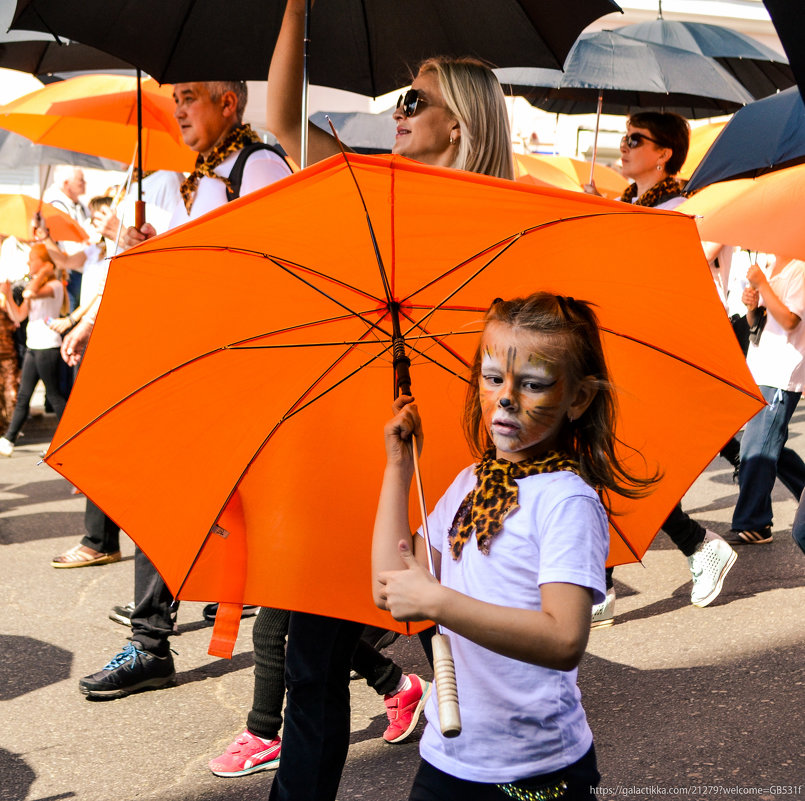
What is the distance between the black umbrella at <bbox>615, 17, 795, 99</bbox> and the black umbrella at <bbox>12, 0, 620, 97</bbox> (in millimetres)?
4167

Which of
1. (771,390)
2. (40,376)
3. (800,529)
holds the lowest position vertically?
(40,376)

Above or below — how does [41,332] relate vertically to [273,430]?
below

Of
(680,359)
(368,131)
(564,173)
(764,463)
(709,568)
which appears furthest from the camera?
(564,173)

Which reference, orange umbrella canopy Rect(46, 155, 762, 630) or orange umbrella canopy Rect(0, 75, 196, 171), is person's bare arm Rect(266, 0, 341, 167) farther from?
orange umbrella canopy Rect(0, 75, 196, 171)

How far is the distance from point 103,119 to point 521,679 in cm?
548

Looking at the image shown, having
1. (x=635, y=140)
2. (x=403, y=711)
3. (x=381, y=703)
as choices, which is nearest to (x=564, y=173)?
(x=635, y=140)

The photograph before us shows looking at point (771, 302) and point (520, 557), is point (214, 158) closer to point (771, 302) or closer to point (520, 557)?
point (520, 557)

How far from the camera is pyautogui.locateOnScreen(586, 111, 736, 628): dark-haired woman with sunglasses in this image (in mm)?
5570

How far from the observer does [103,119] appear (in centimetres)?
675

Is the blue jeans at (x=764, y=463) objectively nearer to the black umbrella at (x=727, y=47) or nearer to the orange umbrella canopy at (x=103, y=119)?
the black umbrella at (x=727, y=47)

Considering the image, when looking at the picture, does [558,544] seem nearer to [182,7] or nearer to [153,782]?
[153,782]

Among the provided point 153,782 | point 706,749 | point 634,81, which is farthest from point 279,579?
point 634,81

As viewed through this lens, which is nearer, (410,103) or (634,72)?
(410,103)

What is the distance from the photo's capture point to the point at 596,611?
5.19 m
